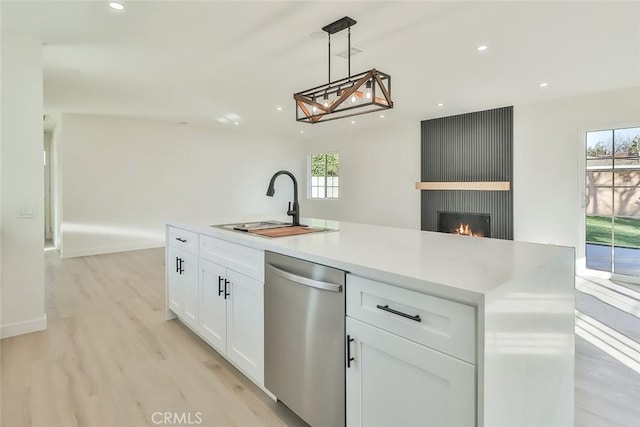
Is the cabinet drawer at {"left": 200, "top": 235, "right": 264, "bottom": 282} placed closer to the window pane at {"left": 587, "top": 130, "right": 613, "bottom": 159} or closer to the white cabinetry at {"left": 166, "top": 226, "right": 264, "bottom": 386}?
the white cabinetry at {"left": 166, "top": 226, "right": 264, "bottom": 386}

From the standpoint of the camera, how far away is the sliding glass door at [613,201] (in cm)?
471

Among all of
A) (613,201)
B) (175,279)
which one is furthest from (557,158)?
(175,279)

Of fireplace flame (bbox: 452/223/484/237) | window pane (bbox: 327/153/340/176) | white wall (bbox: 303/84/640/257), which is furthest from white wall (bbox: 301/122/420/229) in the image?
fireplace flame (bbox: 452/223/484/237)

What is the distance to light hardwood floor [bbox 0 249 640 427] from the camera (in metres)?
1.81

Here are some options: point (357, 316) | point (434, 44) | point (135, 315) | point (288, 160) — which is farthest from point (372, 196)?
point (357, 316)

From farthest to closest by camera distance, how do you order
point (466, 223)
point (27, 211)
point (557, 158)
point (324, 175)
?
point (324, 175), point (466, 223), point (557, 158), point (27, 211)

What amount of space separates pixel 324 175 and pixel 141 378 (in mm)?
7521

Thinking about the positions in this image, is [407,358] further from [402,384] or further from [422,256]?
[422,256]

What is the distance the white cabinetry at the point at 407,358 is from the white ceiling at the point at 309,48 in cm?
223

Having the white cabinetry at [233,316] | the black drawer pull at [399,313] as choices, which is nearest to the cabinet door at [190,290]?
the white cabinetry at [233,316]

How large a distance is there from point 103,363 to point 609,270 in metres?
6.10

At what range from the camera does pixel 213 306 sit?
2.32m

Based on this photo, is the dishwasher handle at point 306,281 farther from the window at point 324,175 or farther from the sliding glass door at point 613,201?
the window at point 324,175

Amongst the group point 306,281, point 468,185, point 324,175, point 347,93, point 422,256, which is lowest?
point 306,281
